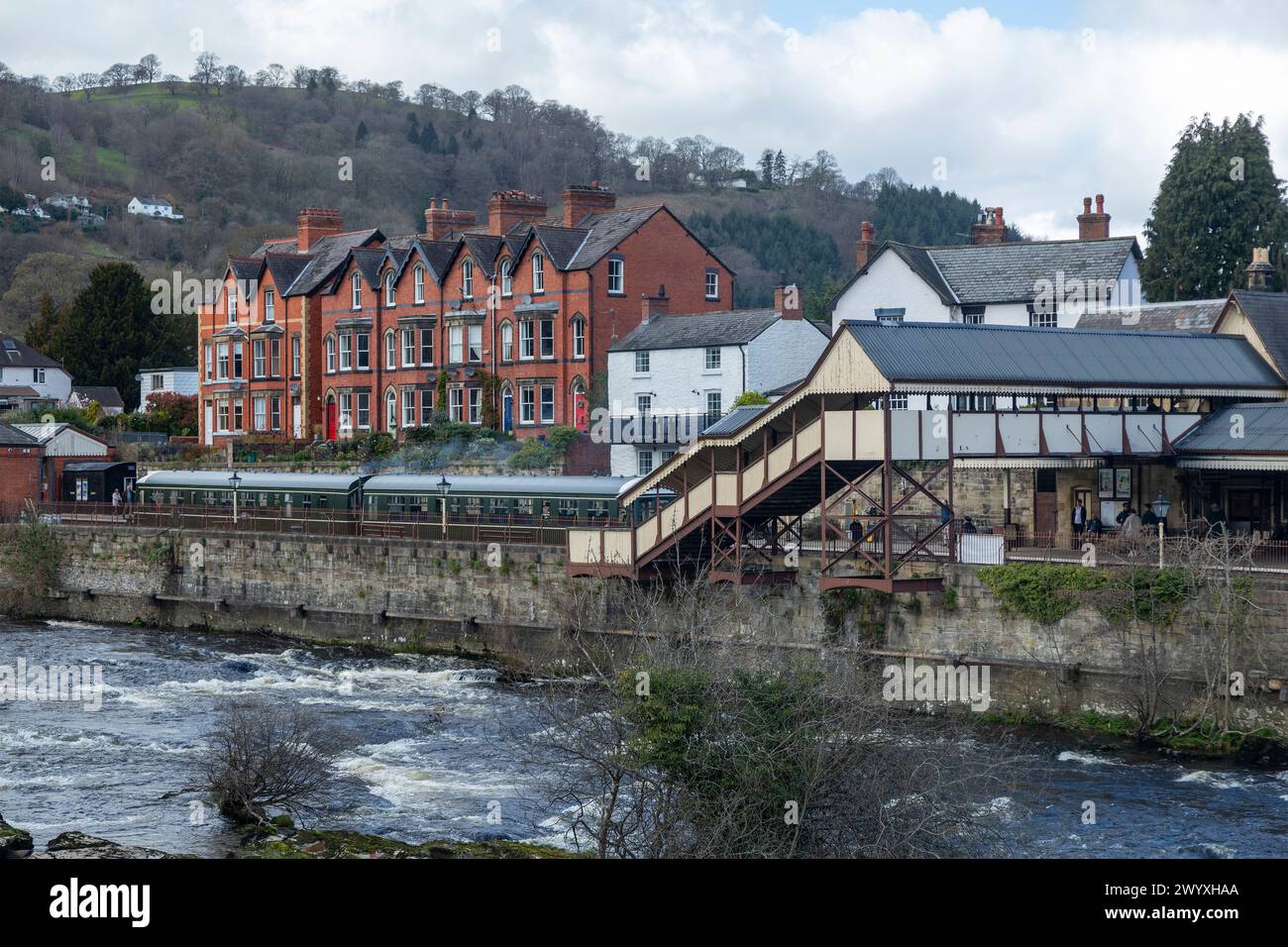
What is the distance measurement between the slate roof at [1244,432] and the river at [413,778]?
32.7 ft

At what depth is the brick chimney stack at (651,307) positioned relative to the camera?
63.7 meters

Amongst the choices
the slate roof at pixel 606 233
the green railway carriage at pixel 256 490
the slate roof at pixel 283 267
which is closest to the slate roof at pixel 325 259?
the slate roof at pixel 283 267

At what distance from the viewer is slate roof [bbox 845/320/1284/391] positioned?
113ft

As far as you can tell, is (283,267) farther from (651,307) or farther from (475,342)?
(651,307)

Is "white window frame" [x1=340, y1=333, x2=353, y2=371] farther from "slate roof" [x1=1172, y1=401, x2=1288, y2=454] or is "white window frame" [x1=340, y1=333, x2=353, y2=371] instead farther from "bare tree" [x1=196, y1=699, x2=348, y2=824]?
"bare tree" [x1=196, y1=699, x2=348, y2=824]

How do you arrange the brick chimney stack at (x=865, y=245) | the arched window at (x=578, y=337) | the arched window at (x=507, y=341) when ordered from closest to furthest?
1. the brick chimney stack at (x=865, y=245)
2. the arched window at (x=578, y=337)
3. the arched window at (x=507, y=341)

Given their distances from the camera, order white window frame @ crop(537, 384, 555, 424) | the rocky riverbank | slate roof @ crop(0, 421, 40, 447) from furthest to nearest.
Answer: slate roof @ crop(0, 421, 40, 447) → white window frame @ crop(537, 384, 555, 424) → the rocky riverbank

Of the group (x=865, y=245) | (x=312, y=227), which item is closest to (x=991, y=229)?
(x=865, y=245)

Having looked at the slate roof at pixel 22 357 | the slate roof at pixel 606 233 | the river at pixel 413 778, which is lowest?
the river at pixel 413 778

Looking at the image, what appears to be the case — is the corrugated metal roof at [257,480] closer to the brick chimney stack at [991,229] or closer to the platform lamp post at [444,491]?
the platform lamp post at [444,491]

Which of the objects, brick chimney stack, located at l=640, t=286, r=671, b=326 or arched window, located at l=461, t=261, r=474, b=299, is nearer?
brick chimney stack, located at l=640, t=286, r=671, b=326

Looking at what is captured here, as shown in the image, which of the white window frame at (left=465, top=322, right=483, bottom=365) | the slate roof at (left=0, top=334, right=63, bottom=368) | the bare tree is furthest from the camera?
the slate roof at (left=0, top=334, right=63, bottom=368)

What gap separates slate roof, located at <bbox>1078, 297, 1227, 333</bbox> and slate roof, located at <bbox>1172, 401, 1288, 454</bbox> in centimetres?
571

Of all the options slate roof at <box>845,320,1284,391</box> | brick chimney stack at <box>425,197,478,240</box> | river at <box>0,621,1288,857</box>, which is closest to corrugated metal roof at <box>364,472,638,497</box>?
river at <box>0,621,1288,857</box>
